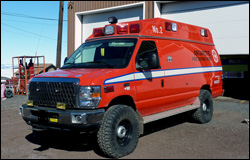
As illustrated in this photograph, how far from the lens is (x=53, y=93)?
485 centimetres

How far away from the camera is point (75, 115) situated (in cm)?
444

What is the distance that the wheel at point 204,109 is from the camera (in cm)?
762

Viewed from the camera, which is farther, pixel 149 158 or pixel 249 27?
pixel 249 27

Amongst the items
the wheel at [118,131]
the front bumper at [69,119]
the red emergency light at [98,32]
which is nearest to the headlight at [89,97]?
the front bumper at [69,119]

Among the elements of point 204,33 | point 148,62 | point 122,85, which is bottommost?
point 122,85

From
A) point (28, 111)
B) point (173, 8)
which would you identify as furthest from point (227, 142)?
point (173, 8)

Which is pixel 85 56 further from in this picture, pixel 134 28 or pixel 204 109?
pixel 204 109

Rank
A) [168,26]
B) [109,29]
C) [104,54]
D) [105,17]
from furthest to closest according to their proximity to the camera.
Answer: [105,17], [168,26], [109,29], [104,54]

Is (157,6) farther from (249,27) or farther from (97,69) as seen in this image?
(97,69)

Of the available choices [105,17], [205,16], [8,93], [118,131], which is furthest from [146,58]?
[105,17]

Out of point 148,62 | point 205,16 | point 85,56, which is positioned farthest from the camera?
point 205,16

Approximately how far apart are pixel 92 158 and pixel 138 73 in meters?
1.78

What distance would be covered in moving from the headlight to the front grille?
12cm

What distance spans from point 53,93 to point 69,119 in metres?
0.65
